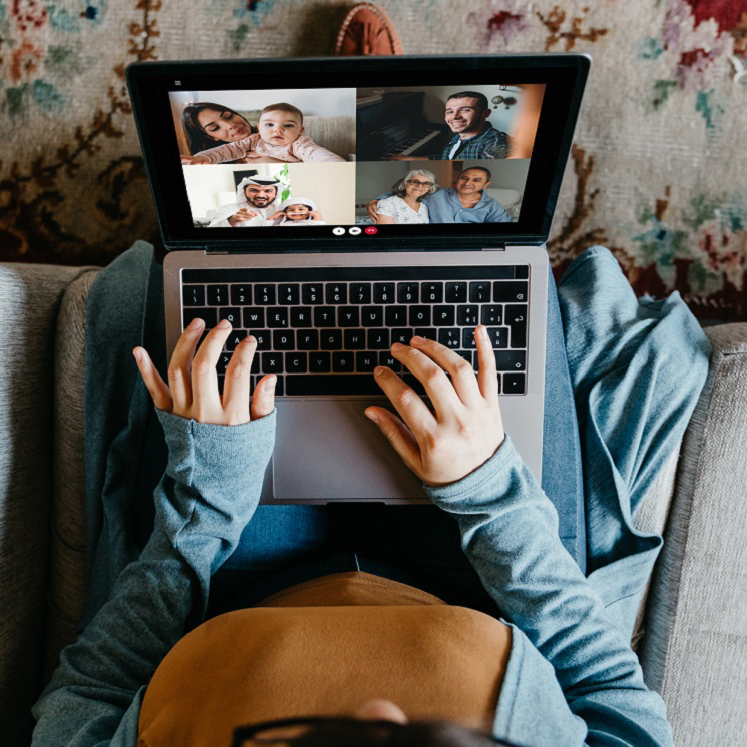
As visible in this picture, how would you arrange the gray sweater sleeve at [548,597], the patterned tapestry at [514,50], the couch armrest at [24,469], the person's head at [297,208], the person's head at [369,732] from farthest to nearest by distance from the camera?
the patterned tapestry at [514,50] < the couch armrest at [24,469] < the person's head at [297,208] < the gray sweater sleeve at [548,597] < the person's head at [369,732]

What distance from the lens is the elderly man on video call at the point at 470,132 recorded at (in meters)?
0.67

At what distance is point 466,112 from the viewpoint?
26.7 inches

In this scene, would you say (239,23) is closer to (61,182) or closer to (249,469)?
(61,182)

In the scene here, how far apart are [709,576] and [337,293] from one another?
2.08ft

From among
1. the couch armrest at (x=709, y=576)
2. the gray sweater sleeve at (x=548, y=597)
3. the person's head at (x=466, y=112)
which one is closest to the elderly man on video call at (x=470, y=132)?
the person's head at (x=466, y=112)

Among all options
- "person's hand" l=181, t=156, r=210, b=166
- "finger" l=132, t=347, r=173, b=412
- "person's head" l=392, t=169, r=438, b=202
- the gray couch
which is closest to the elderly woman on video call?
"person's head" l=392, t=169, r=438, b=202

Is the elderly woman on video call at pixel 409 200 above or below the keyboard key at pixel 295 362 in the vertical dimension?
above

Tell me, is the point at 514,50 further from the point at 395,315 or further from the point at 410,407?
the point at 410,407

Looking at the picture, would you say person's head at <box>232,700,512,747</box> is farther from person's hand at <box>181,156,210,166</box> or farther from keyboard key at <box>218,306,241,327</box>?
person's hand at <box>181,156,210,166</box>

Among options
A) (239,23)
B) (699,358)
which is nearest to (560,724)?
(699,358)

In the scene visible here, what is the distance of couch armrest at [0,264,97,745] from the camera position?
2.81ft

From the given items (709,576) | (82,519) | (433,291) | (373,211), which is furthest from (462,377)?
(82,519)

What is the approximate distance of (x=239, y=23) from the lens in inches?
42.4

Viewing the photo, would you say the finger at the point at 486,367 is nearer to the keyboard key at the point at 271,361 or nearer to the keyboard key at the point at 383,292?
the keyboard key at the point at 383,292
